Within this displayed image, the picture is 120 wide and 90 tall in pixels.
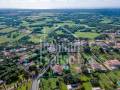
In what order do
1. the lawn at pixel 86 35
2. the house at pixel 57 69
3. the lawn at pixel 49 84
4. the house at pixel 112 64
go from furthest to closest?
the lawn at pixel 86 35 → the house at pixel 112 64 → the house at pixel 57 69 → the lawn at pixel 49 84

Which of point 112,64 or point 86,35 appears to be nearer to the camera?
point 112,64

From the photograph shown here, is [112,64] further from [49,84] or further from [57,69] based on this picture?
[49,84]

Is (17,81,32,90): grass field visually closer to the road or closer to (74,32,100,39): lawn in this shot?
the road

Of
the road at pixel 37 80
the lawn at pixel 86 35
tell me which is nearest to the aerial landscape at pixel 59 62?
the road at pixel 37 80

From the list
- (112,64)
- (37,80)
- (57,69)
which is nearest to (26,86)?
(37,80)

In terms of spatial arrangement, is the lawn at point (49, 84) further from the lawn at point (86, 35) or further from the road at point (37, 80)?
the lawn at point (86, 35)

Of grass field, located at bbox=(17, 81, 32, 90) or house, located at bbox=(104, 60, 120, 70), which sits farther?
house, located at bbox=(104, 60, 120, 70)

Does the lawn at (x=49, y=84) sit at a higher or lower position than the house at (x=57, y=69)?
lower

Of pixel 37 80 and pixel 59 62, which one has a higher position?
pixel 59 62

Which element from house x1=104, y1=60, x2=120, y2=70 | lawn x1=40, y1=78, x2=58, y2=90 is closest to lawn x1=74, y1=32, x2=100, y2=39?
house x1=104, y1=60, x2=120, y2=70

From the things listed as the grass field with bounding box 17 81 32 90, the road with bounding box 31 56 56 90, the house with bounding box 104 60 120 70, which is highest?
the house with bounding box 104 60 120 70

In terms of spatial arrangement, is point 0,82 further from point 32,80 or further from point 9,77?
point 32,80
